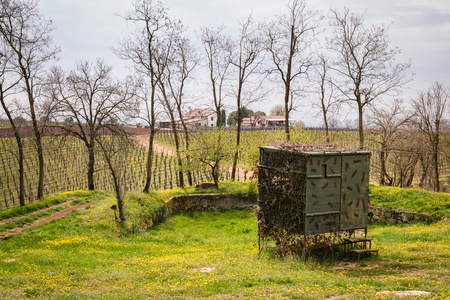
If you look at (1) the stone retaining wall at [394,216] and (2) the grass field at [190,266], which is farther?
(1) the stone retaining wall at [394,216]

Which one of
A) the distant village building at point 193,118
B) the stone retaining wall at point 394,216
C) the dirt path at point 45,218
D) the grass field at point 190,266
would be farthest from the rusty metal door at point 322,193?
the distant village building at point 193,118

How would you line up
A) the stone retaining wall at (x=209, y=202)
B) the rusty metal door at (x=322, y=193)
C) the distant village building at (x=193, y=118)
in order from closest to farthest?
1. the rusty metal door at (x=322, y=193)
2. the stone retaining wall at (x=209, y=202)
3. the distant village building at (x=193, y=118)

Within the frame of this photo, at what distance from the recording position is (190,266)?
1189 cm

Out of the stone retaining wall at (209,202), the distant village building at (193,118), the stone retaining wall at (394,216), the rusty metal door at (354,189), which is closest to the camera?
the rusty metal door at (354,189)

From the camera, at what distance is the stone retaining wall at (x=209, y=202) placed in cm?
2719

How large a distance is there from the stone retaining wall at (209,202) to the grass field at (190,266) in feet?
20.3

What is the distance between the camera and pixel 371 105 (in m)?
28.9

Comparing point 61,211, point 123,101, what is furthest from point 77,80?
point 61,211

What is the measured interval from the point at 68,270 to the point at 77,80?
22848 millimetres

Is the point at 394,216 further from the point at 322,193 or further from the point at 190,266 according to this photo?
the point at 190,266

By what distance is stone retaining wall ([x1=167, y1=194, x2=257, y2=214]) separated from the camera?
89.2ft

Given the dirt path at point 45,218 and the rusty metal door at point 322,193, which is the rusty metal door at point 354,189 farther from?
the dirt path at point 45,218

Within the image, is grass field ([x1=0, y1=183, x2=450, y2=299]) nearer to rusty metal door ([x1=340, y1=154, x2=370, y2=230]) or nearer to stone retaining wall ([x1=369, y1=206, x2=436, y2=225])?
stone retaining wall ([x1=369, y1=206, x2=436, y2=225])

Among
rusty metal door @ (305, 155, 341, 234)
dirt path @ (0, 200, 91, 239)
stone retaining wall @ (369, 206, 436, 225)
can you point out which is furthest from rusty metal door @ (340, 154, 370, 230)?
dirt path @ (0, 200, 91, 239)
